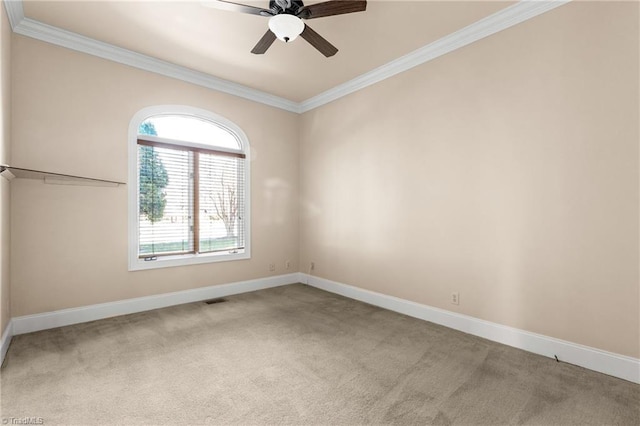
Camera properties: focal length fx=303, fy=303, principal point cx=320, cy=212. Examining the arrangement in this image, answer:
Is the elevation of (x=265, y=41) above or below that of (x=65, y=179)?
above

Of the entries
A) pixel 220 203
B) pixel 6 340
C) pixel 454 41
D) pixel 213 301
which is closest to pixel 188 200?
pixel 220 203

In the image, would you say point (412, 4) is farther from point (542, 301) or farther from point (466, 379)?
point (466, 379)

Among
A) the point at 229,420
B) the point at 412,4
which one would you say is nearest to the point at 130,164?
the point at 229,420

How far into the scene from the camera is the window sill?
3.71 m

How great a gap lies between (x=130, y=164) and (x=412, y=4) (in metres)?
3.48

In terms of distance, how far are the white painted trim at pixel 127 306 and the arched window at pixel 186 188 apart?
16.1 inches

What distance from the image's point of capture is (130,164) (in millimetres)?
3639

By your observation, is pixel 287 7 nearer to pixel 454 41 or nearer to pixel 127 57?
pixel 454 41

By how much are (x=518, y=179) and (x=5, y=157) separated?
15.3 feet

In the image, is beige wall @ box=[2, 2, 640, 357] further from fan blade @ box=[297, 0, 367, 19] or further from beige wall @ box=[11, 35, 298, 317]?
fan blade @ box=[297, 0, 367, 19]

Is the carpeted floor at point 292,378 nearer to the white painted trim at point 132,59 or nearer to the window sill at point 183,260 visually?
the window sill at point 183,260

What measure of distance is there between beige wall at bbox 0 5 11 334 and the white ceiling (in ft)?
1.41

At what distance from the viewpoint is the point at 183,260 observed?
13.3ft

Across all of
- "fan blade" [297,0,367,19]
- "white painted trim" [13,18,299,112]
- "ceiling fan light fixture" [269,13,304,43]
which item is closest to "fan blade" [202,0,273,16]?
"ceiling fan light fixture" [269,13,304,43]
